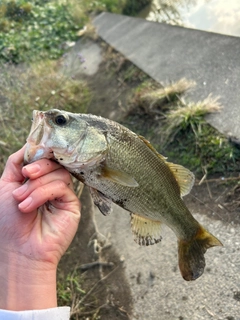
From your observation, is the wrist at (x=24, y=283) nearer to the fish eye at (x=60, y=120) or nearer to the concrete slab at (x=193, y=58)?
the fish eye at (x=60, y=120)

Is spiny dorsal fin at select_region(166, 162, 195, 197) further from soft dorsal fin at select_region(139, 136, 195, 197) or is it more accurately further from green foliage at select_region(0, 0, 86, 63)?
green foliage at select_region(0, 0, 86, 63)

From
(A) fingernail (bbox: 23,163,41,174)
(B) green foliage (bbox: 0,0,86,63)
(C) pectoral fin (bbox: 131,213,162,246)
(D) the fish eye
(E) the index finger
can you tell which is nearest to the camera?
(A) fingernail (bbox: 23,163,41,174)

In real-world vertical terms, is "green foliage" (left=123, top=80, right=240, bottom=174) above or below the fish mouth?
below

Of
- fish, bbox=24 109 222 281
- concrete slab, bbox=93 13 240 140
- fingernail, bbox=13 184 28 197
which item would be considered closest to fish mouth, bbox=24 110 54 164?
fish, bbox=24 109 222 281

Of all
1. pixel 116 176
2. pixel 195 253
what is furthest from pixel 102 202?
pixel 195 253

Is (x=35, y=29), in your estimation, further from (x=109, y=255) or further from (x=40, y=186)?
(x=40, y=186)

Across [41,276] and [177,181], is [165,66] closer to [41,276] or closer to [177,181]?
[177,181]

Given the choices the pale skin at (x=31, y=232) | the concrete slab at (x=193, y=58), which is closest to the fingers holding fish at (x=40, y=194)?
the pale skin at (x=31, y=232)
